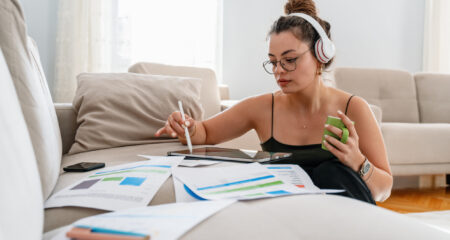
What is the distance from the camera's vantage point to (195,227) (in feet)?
1.50

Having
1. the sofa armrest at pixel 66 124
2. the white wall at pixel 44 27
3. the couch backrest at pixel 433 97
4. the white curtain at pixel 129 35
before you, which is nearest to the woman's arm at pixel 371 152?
the sofa armrest at pixel 66 124

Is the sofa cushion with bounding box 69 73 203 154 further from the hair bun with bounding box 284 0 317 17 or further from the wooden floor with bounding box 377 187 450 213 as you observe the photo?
the wooden floor with bounding box 377 187 450 213

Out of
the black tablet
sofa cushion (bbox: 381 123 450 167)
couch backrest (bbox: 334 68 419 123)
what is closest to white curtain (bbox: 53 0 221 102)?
couch backrest (bbox: 334 68 419 123)

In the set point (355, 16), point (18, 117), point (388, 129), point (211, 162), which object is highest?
point (355, 16)

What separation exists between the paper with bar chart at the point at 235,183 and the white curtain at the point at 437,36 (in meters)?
4.24

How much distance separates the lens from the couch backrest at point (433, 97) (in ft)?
9.96

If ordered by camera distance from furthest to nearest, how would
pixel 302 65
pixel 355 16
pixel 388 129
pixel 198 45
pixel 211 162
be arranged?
pixel 355 16 → pixel 198 45 → pixel 388 129 → pixel 302 65 → pixel 211 162

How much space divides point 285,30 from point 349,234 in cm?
→ 89

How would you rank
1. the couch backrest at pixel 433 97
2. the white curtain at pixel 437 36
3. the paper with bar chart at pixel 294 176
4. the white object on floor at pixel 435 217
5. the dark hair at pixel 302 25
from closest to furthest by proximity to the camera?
the paper with bar chart at pixel 294 176 → the dark hair at pixel 302 25 → the white object on floor at pixel 435 217 → the couch backrest at pixel 433 97 → the white curtain at pixel 437 36

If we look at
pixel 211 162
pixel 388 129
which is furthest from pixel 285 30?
pixel 388 129

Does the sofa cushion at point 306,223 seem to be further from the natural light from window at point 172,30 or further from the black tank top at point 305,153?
the natural light from window at point 172,30

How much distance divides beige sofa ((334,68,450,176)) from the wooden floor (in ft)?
0.52

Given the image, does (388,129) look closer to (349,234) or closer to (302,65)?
(302,65)

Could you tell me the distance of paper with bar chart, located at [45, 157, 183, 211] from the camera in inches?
24.4
